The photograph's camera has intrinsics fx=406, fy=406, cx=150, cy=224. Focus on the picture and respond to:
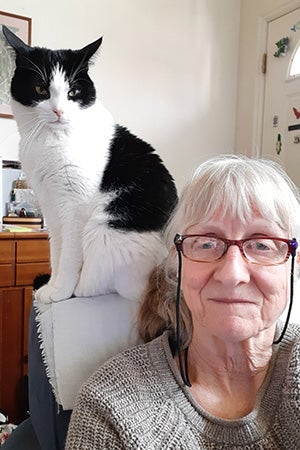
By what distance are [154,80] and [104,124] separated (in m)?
1.67

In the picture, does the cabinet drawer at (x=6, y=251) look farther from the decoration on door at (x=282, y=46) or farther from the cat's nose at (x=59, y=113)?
the decoration on door at (x=282, y=46)

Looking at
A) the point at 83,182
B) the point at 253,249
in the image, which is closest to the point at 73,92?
the point at 83,182

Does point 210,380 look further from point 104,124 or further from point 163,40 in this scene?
point 163,40

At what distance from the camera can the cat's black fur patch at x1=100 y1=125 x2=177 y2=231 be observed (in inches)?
38.9

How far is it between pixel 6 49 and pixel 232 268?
1.99m

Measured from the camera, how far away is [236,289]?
68cm

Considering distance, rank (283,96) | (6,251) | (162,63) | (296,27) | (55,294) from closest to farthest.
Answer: (55,294), (6,251), (296,27), (283,96), (162,63)

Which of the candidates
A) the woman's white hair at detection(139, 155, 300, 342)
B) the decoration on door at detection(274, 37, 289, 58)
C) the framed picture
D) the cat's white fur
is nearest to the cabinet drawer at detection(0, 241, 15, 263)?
the framed picture

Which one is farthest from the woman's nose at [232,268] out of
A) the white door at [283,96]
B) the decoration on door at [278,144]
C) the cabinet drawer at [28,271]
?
the decoration on door at [278,144]

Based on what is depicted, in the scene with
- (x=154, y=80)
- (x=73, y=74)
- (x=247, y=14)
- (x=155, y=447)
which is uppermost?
(x=247, y=14)

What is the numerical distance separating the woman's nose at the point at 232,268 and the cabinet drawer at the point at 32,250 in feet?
4.48

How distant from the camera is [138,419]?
69 centimetres

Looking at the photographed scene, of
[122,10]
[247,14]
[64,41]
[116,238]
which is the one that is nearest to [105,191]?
[116,238]

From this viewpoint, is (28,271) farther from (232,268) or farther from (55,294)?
(232,268)
